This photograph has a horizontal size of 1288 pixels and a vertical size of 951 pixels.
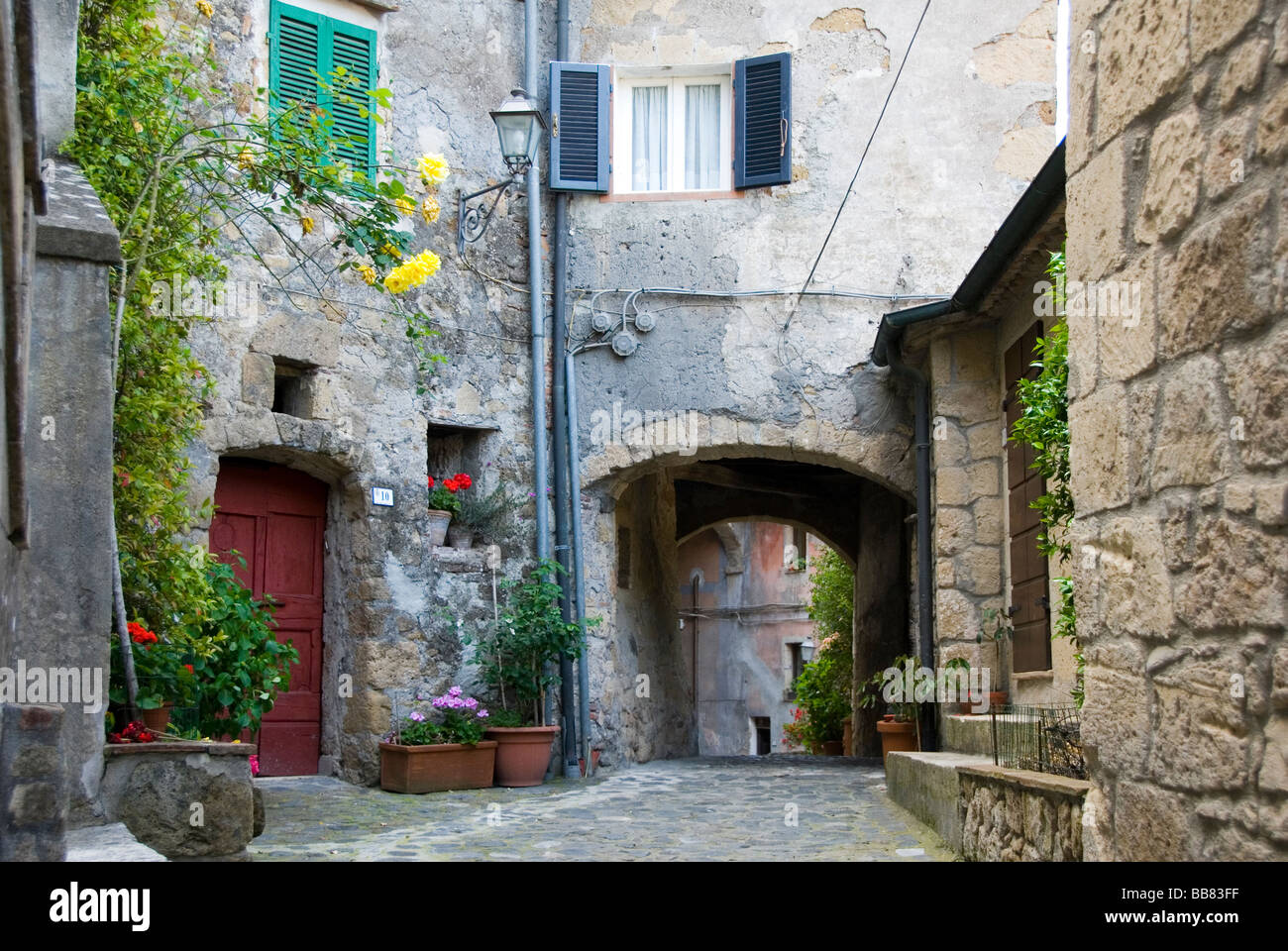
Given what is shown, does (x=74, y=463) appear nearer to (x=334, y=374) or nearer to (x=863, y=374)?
(x=334, y=374)

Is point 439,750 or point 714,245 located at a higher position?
point 714,245

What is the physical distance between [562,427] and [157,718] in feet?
14.7

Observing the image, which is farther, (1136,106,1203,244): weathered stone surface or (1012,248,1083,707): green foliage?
(1012,248,1083,707): green foliage

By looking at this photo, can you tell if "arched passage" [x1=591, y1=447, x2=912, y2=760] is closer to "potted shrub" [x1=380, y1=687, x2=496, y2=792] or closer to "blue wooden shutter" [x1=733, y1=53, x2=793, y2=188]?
"potted shrub" [x1=380, y1=687, x2=496, y2=792]

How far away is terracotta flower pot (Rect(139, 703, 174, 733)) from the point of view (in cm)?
492

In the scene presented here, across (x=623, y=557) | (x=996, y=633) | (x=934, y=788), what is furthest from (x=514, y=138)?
(x=934, y=788)

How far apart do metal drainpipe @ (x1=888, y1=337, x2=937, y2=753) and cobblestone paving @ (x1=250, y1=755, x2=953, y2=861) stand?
0.92 m

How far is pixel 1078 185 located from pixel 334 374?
5.72 metres

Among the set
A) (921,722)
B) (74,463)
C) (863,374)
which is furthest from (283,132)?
(921,722)

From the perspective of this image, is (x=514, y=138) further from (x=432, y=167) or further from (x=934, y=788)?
(x=934, y=788)

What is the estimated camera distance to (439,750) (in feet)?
25.6

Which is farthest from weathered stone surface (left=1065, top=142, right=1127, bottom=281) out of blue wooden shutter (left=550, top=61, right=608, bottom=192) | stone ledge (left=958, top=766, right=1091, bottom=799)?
blue wooden shutter (left=550, top=61, right=608, bottom=192)

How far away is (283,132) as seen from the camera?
18.9 ft

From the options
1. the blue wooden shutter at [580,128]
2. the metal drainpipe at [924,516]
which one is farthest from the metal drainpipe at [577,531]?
the metal drainpipe at [924,516]
